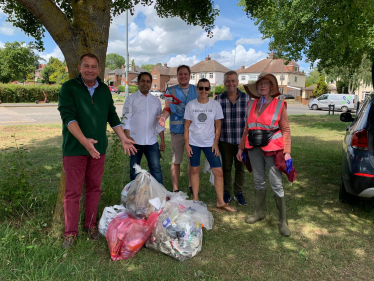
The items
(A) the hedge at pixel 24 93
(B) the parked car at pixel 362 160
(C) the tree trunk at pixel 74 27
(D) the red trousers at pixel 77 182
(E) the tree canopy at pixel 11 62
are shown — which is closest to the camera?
(D) the red trousers at pixel 77 182

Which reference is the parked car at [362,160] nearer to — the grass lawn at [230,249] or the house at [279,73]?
the grass lawn at [230,249]

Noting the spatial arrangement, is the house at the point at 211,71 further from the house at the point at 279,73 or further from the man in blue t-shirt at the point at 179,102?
the man in blue t-shirt at the point at 179,102

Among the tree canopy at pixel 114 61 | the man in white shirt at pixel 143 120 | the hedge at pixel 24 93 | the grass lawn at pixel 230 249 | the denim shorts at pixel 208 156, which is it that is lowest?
the grass lawn at pixel 230 249

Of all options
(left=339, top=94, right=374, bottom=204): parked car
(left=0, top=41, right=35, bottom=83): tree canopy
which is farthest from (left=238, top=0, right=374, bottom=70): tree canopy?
(left=0, top=41, right=35, bottom=83): tree canopy

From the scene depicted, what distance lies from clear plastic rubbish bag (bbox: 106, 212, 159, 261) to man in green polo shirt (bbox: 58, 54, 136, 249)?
446mm

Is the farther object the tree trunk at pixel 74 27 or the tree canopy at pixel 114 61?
the tree canopy at pixel 114 61

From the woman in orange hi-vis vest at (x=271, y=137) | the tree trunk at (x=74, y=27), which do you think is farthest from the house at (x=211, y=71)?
the tree trunk at (x=74, y=27)

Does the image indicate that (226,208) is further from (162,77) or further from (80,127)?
(162,77)

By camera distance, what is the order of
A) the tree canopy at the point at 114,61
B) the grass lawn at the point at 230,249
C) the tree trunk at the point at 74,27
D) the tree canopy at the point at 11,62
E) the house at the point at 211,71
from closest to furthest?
the grass lawn at the point at 230,249
the tree trunk at the point at 74,27
the tree canopy at the point at 11,62
the house at the point at 211,71
the tree canopy at the point at 114,61

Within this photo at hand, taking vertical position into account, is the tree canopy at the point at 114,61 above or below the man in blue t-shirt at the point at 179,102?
above

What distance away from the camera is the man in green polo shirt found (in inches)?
111

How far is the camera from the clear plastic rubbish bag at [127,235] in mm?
2891

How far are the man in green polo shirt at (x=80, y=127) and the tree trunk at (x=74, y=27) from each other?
323 millimetres

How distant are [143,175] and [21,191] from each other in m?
1.54
